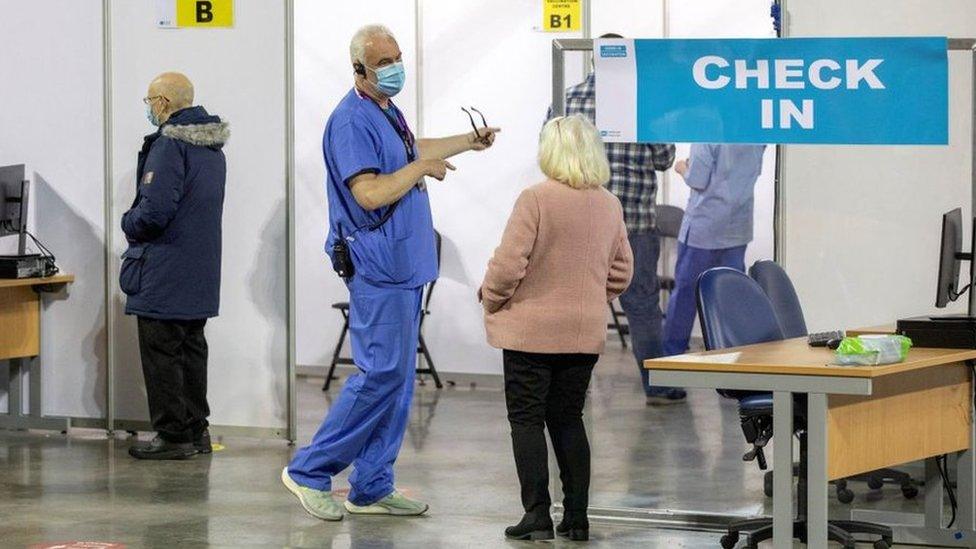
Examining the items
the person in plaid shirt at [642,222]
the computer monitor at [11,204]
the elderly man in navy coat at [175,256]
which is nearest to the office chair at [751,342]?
the person in plaid shirt at [642,222]

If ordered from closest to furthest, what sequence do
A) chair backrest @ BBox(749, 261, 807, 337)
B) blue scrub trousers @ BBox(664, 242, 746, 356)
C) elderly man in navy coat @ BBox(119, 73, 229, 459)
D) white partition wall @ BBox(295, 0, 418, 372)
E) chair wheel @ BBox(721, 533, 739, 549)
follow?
chair wheel @ BBox(721, 533, 739, 549)
chair backrest @ BBox(749, 261, 807, 337)
elderly man in navy coat @ BBox(119, 73, 229, 459)
blue scrub trousers @ BBox(664, 242, 746, 356)
white partition wall @ BBox(295, 0, 418, 372)

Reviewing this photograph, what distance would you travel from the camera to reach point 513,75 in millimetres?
9750

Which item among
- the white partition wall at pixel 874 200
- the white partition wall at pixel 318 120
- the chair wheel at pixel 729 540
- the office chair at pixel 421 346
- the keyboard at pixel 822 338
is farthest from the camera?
the white partition wall at pixel 318 120

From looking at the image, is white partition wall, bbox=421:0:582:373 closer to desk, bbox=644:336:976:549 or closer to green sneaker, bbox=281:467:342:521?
green sneaker, bbox=281:467:342:521

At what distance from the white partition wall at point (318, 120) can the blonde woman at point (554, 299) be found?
4.80m

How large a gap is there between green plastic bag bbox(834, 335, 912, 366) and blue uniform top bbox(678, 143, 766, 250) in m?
3.00

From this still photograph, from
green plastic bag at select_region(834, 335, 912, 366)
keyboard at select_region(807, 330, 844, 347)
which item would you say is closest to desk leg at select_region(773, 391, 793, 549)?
Answer: green plastic bag at select_region(834, 335, 912, 366)

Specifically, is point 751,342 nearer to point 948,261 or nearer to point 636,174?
point 948,261

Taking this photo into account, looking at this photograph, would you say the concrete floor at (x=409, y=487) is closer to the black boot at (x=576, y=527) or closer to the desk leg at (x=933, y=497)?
the black boot at (x=576, y=527)

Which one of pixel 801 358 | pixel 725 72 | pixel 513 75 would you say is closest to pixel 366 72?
pixel 725 72

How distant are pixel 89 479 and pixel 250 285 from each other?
4.49 ft

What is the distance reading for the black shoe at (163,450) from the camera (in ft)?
24.0

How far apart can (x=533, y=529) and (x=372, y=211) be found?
121cm

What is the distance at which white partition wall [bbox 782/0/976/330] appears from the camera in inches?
257
